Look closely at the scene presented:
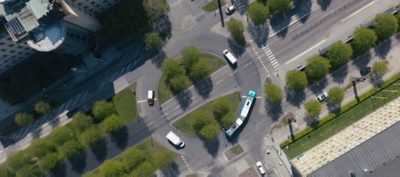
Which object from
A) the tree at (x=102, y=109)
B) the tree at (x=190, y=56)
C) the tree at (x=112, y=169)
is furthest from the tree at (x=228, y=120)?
the tree at (x=102, y=109)

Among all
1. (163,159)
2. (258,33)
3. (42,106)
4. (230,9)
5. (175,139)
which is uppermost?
(42,106)

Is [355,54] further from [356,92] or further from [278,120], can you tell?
[278,120]

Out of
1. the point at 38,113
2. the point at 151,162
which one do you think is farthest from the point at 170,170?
the point at 38,113

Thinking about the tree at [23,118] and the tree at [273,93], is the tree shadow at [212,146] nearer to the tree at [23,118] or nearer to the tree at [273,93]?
the tree at [273,93]

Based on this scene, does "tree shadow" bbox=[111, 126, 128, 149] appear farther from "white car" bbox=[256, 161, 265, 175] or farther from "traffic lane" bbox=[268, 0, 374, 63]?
"traffic lane" bbox=[268, 0, 374, 63]

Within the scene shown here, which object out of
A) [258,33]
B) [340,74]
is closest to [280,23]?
[258,33]

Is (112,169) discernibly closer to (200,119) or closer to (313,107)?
(200,119)
